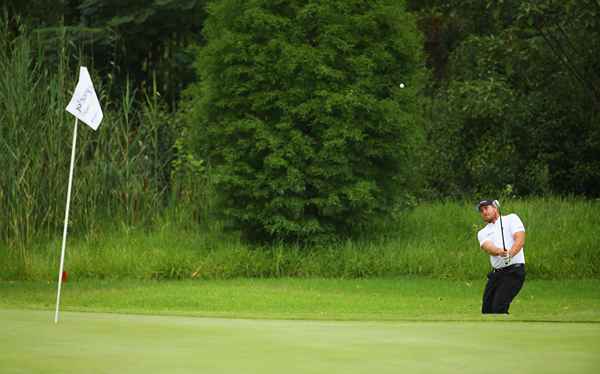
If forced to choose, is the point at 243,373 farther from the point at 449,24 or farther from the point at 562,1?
the point at 449,24

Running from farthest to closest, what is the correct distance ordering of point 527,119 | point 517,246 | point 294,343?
1. point 527,119
2. point 517,246
3. point 294,343

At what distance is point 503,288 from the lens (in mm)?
10461

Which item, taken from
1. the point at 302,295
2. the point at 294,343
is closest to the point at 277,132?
the point at 302,295

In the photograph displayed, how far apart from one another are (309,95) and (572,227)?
4.54 meters

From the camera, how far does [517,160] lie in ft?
67.9

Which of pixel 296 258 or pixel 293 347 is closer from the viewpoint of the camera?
pixel 293 347

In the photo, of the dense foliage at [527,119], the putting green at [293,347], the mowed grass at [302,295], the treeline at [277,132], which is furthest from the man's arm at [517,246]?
the dense foliage at [527,119]

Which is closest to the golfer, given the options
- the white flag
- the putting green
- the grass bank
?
the putting green

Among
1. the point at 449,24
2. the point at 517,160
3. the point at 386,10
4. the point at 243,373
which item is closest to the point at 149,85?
the point at 449,24

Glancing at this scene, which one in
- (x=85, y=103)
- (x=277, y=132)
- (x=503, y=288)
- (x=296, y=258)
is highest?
(x=85, y=103)

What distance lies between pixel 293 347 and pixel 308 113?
9.45m

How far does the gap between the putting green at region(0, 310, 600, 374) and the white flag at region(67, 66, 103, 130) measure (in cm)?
216

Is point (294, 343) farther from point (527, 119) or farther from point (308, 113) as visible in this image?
point (527, 119)

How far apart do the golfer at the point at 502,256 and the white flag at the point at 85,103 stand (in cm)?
376
